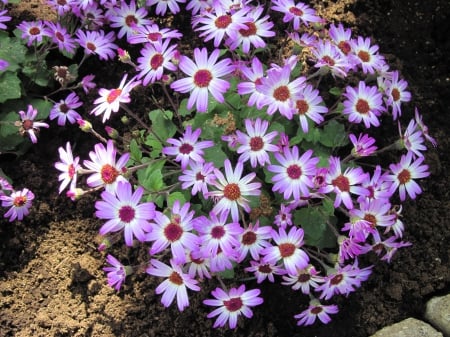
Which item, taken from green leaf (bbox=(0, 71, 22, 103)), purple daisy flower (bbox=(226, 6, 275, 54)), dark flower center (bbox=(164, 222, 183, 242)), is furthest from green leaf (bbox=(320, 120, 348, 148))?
green leaf (bbox=(0, 71, 22, 103))

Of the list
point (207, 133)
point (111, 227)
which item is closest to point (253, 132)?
point (207, 133)

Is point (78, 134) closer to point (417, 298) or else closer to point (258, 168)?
point (258, 168)

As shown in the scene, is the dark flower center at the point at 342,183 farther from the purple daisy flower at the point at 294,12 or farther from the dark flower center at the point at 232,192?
the purple daisy flower at the point at 294,12

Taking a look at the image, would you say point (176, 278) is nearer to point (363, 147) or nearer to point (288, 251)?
point (288, 251)

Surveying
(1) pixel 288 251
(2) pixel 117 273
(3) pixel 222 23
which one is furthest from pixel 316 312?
(3) pixel 222 23

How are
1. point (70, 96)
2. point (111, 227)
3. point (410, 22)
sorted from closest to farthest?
point (111, 227), point (70, 96), point (410, 22)
